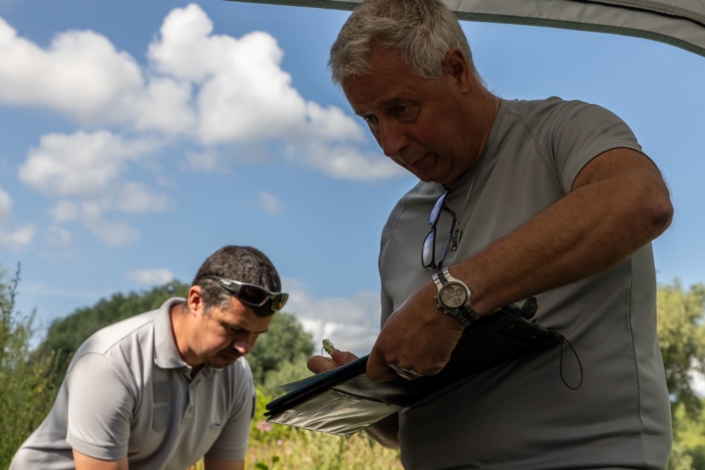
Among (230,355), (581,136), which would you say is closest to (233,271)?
(230,355)

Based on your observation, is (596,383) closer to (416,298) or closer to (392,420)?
(416,298)

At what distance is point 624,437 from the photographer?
1.30 meters

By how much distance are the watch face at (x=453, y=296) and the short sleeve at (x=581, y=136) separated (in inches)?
12.2

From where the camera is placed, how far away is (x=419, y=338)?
113 cm

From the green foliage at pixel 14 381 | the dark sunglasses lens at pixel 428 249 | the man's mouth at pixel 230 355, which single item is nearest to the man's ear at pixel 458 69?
the dark sunglasses lens at pixel 428 249

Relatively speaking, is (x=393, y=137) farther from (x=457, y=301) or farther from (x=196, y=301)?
(x=196, y=301)

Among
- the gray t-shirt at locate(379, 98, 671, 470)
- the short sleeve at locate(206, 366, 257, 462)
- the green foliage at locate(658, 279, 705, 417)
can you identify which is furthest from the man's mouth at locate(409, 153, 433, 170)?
the green foliage at locate(658, 279, 705, 417)

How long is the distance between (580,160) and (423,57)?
1.27 feet

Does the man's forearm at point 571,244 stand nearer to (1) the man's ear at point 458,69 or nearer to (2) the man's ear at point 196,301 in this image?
(1) the man's ear at point 458,69

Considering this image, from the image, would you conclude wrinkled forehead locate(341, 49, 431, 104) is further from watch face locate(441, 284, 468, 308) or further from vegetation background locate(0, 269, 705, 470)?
vegetation background locate(0, 269, 705, 470)

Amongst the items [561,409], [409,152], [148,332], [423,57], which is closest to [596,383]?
[561,409]

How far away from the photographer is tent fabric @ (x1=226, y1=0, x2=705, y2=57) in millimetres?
2432

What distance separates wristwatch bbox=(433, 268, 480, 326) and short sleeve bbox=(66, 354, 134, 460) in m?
2.12

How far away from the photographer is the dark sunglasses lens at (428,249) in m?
1.60
